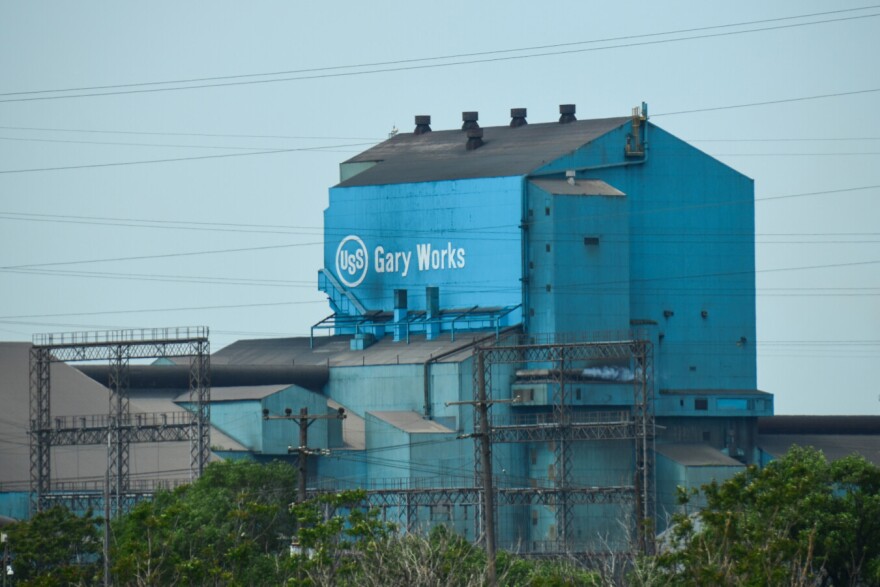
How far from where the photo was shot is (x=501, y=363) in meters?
92.2

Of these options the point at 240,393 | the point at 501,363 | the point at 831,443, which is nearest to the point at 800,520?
the point at 501,363

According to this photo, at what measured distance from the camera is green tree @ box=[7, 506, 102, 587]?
215 ft

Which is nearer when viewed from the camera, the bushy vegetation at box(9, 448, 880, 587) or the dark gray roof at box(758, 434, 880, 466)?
the bushy vegetation at box(9, 448, 880, 587)

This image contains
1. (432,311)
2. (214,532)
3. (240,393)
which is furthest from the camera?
(432,311)

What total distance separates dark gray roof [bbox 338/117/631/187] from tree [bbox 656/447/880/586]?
3683 centimetres

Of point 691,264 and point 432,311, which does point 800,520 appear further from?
point 691,264

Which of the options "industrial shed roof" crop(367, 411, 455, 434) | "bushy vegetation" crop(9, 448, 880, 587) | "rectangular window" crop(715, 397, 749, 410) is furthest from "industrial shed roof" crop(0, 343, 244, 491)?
"rectangular window" crop(715, 397, 749, 410)

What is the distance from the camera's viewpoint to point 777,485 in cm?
5716

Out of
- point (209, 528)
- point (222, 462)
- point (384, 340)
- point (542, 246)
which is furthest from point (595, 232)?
point (209, 528)

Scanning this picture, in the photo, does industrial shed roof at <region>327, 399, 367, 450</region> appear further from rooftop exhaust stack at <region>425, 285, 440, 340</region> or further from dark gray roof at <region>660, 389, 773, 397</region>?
dark gray roof at <region>660, 389, 773, 397</region>

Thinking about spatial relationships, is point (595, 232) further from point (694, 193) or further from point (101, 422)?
point (101, 422)

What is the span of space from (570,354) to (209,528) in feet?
89.6

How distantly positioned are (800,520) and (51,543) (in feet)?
82.7

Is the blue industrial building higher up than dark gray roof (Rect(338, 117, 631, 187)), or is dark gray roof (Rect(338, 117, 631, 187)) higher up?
dark gray roof (Rect(338, 117, 631, 187))
